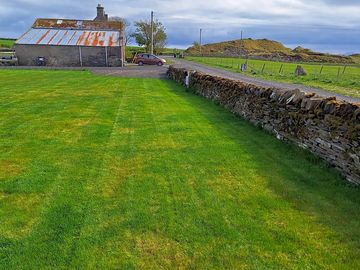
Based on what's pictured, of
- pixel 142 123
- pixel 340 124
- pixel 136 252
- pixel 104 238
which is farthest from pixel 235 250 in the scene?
pixel 142 123

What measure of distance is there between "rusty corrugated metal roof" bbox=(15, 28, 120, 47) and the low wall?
38604 millimetres

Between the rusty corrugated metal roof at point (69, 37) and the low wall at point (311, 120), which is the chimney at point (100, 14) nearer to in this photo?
the rusty corrugated metal roof at point (69, 37)

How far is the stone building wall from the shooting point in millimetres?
45594

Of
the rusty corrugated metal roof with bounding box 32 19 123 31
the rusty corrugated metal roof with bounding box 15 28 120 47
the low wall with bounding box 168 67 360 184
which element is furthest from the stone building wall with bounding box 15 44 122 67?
the low wall with bounding box 168 67 360 184

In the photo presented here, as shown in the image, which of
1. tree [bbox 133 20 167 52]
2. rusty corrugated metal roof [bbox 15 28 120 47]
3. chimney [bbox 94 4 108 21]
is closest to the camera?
rusty corrugated metal roof [bbox 15 28 120 47]

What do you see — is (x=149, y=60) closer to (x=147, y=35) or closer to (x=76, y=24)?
(x=76, y=24)

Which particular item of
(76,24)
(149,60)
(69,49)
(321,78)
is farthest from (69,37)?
(321,78)

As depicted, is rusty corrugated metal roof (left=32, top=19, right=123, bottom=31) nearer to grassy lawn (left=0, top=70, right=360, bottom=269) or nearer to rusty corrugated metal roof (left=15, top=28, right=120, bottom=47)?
rusty corrugated metal roof (left=15, top=28, right=120, bottom=47)

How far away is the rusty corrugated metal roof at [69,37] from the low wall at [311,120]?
3860cm

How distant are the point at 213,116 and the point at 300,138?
4597 mm

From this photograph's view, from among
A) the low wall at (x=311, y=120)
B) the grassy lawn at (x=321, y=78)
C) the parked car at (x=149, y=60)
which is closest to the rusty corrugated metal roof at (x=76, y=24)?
the parked car at (x=149, y=60)

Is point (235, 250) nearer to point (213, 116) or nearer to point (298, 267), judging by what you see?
point (298, 267)

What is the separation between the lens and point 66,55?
4622 cm

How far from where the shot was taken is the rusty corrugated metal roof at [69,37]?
152ft
